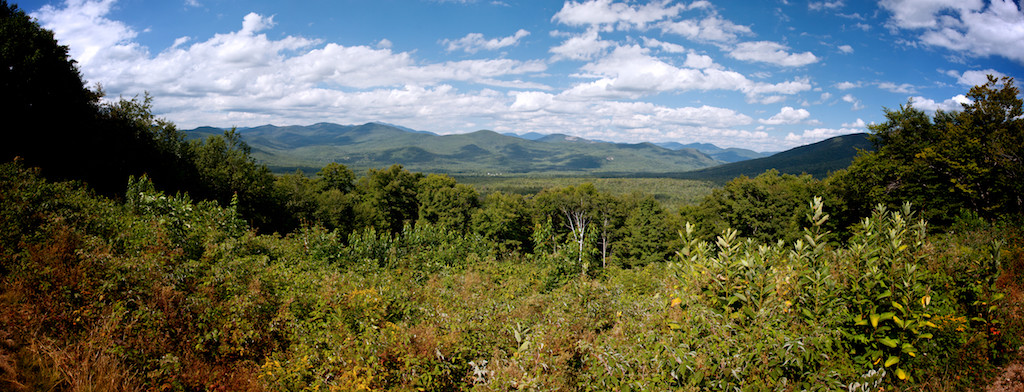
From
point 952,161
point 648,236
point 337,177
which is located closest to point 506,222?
point 648,236

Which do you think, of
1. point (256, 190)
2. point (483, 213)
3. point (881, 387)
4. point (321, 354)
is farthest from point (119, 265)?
point (483, 213)

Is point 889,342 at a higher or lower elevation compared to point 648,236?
higher

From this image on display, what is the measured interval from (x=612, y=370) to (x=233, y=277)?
232 inches

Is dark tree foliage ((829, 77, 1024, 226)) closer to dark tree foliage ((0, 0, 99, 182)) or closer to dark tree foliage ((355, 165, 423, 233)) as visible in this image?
dark tree foliage ((0, 0, 99, 182))

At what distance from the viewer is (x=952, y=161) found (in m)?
18.4

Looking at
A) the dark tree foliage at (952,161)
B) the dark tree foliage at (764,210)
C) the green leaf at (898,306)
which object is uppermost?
the dark tree foliage at (952,161)

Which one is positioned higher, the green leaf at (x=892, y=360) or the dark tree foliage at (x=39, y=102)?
the dark tree foliage at (x=39, y=102)

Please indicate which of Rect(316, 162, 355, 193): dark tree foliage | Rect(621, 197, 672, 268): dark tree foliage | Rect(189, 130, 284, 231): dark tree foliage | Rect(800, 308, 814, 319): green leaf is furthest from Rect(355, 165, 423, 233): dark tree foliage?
Rect(800, 308, 814, 319): green leaf

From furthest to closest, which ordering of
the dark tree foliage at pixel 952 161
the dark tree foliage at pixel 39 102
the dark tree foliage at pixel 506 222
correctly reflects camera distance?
the dark tree foliage at pixel 506 222
the dark tree foliage at pixel 952 161
the dark tree foliage at pixel 39 102

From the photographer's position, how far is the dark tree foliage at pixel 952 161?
658 inches

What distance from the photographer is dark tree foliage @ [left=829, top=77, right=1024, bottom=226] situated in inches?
658

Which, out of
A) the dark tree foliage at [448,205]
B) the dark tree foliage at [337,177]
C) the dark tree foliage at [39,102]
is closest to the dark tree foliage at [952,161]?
the dark tree foliage at [448,205]

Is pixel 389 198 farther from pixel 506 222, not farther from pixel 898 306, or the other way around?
pixel 898 306

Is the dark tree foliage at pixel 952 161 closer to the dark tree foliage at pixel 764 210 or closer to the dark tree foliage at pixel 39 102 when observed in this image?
the dark tree foliage at pixel 764 210
